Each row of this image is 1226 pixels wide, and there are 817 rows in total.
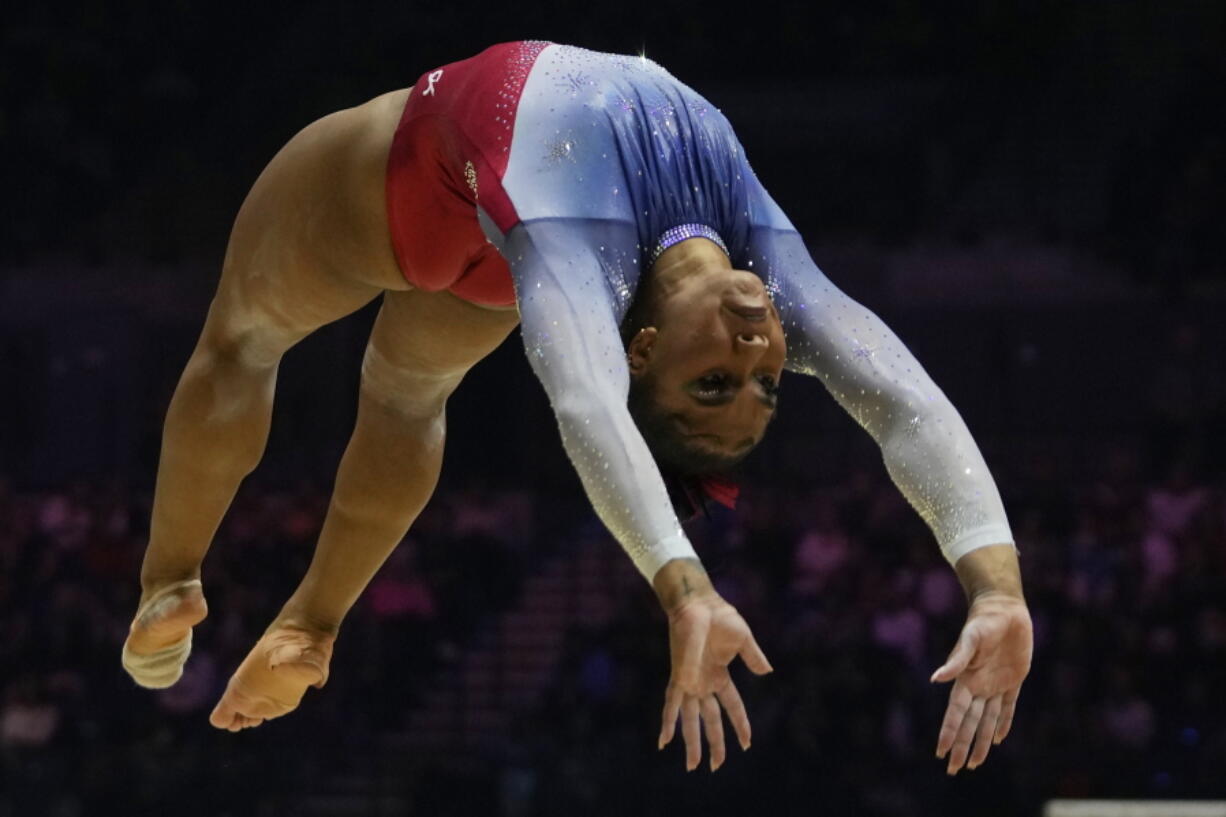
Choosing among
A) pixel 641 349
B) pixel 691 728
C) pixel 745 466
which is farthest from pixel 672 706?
pixel 745 466

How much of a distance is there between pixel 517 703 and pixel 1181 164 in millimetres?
3960

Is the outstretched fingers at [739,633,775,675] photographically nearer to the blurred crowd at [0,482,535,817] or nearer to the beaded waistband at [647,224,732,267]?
Result: the beaded waistband at [647,224,732,267]

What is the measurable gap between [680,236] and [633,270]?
12 cm

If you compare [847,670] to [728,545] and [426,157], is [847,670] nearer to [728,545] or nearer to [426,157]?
[728,545]

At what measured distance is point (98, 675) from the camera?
7352 mm

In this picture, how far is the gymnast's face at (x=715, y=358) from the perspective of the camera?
265 centimetres

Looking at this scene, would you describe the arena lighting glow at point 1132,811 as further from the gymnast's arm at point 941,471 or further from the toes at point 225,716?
the toes at point 225,716

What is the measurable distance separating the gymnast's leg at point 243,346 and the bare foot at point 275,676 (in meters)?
0.16

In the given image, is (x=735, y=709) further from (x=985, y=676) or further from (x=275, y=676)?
(x=275, y=676)

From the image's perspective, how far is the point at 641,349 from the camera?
8.95 ft

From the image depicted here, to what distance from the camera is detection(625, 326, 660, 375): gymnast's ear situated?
272 cm

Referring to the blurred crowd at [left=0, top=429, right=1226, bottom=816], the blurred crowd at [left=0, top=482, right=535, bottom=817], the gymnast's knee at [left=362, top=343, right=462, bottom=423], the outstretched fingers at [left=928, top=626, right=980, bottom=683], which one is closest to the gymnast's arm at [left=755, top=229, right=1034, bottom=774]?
the outstretched fingers at [left=928, top=626, right=980, bottom=683]

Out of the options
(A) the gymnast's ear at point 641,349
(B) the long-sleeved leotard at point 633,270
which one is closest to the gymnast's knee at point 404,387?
(B) the long-sleeved leotard at point 633,270

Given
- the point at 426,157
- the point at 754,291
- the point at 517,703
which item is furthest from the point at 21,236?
the point at 754,291
